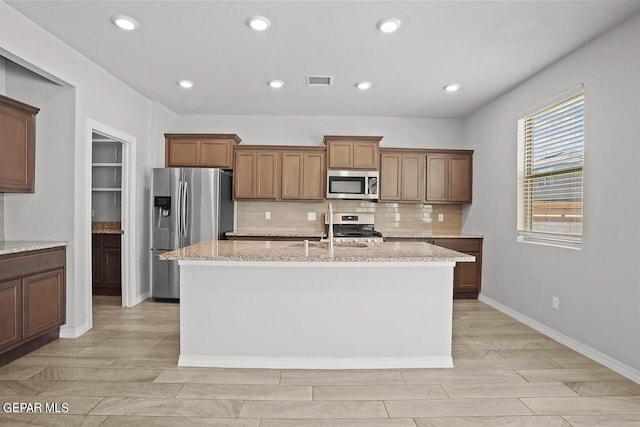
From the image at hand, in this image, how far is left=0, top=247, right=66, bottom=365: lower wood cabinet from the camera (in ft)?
8.72

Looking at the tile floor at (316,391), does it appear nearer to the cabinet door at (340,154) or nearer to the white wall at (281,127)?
the cabinet door at (340,154)

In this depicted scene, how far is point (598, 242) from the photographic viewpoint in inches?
115

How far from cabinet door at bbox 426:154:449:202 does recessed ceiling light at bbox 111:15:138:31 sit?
3.99m

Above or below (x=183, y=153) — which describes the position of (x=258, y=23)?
above

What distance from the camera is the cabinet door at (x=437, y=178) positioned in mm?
5328

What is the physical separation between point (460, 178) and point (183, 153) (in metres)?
3.98

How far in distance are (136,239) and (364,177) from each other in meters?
3.07

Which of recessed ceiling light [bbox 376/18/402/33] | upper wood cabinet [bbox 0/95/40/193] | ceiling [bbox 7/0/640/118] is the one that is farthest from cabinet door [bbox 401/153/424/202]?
upper wood cabinet [bbox 0/95/40/193]

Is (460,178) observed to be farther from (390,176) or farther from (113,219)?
(113,219)

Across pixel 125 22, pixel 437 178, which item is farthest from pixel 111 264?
pixel 437 178

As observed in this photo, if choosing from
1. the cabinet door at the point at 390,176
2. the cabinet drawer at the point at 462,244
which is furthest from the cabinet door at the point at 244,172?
the cabinet drawer at the point at 462,244

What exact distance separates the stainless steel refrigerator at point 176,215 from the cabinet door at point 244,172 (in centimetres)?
59

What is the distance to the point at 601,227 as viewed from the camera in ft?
9.49

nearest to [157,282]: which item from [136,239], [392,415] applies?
[136,239]
